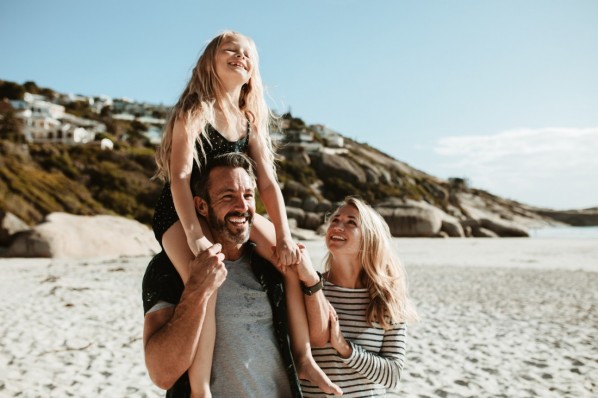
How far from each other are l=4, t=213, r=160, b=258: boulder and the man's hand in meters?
18.9

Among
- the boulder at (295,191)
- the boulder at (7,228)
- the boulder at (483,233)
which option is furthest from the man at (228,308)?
the boulder at (483,233)

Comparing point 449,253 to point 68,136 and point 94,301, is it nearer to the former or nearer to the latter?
point 94,301

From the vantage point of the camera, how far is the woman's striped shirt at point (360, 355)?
2666 millimetres

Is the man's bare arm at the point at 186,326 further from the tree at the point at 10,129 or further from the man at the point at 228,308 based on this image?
the tree at the point at 10,129

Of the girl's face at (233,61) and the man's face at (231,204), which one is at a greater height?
the girl's face at (233,61)

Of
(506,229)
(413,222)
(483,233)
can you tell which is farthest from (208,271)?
(506,229)

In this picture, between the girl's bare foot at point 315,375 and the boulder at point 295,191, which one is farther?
the boulder at point 295,191

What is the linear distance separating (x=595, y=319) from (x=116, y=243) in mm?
17210

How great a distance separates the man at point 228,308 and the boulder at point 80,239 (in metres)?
18.6

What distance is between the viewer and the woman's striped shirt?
105 inches

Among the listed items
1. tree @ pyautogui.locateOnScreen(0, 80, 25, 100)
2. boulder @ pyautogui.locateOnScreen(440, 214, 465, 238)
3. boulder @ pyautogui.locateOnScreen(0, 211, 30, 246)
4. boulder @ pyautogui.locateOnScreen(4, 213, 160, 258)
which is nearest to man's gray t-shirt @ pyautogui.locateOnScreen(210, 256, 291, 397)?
boulder @ pyautogui.locateOnScreen(4, 213, 160, 258)

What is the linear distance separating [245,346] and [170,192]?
3.19 ft

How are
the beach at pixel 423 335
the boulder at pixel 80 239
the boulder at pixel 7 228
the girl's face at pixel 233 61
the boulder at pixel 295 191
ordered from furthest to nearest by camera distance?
the boulder at pixel 295 191
the boulder at pixel 7 228
the boulder at pixel 80 239
the beach at pixel 423 335
the girl's face at pixel 233 61

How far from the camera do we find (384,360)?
273 centimetres
